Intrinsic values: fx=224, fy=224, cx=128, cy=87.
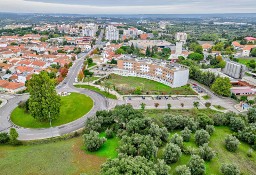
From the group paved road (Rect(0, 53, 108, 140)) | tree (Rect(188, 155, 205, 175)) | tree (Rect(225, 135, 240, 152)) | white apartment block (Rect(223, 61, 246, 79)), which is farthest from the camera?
white apartment block (Rect(223, 61, 246, 79))

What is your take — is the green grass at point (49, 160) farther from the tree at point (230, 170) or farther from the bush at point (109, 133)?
the tree at point (230, 170)

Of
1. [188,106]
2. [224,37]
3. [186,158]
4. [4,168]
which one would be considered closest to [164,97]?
[188,106]

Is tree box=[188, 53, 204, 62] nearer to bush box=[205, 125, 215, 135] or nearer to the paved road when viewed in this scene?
the paved road

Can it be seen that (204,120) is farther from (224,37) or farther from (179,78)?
(224,37)

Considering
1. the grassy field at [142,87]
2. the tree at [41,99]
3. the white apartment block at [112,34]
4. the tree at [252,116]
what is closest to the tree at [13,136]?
the tree at [41,99]

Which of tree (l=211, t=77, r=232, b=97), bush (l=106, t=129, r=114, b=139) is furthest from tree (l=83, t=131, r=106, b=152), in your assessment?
tree (l=211, t=77, r=232, b=97)

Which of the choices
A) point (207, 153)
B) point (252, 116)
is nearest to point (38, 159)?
point (207, 153)
